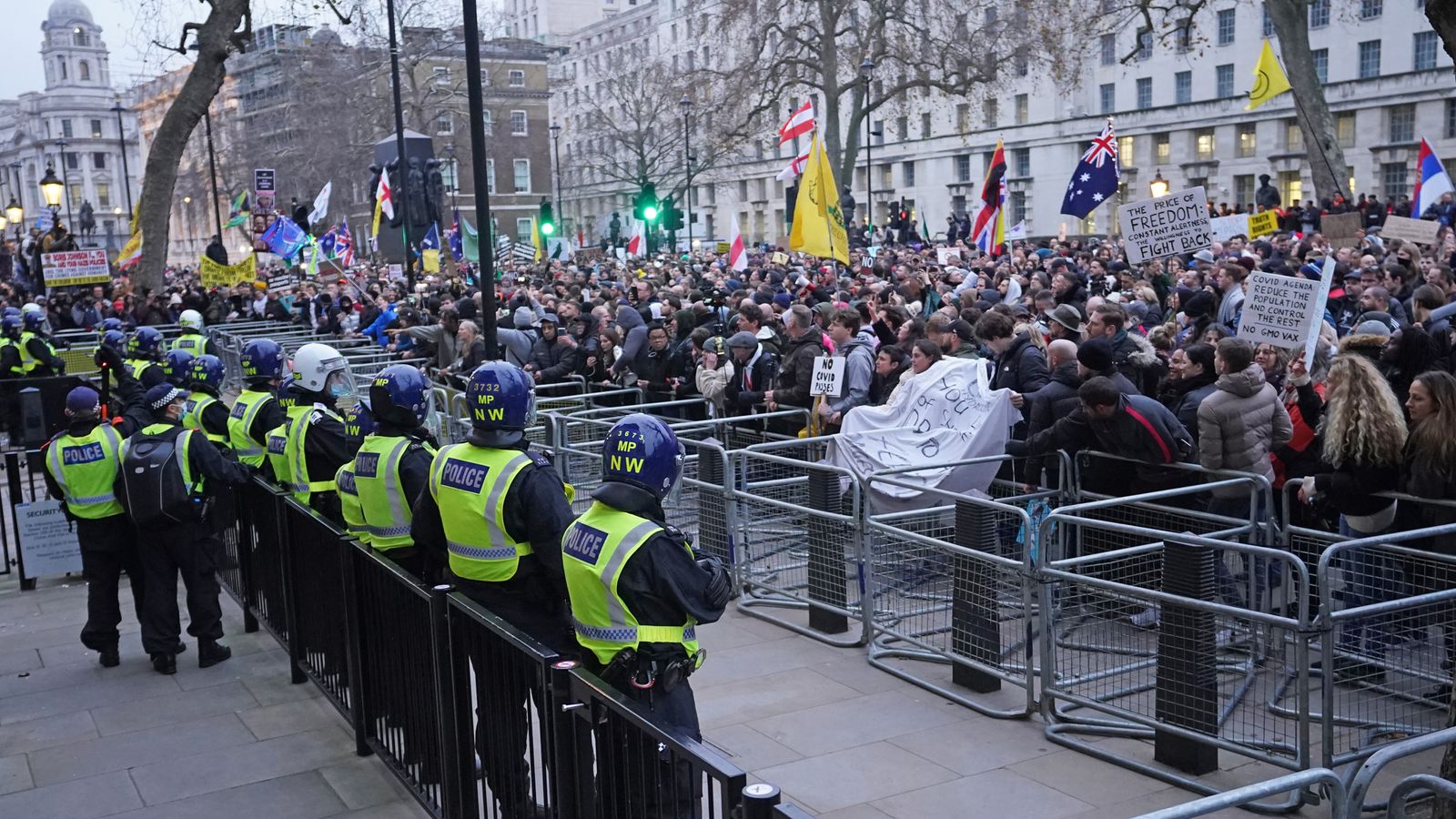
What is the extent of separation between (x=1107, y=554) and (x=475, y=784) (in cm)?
319

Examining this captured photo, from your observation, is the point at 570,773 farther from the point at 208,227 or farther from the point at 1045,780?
the point at 208,227

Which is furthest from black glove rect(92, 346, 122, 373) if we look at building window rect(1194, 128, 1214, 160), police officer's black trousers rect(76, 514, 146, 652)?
building window rect(1194, 128, 1214, 160)

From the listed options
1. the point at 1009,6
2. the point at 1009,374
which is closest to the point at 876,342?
the point at 1009,374

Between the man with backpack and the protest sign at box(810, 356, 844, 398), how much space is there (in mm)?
4493

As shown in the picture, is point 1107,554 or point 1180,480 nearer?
point 1107,554

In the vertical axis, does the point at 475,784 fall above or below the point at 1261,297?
below

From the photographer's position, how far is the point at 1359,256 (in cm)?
1661

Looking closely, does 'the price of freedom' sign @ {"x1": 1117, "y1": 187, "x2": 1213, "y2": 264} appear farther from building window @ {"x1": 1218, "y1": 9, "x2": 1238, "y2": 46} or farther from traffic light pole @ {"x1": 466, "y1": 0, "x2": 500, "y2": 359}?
building window @ {"x1": 1218, "y1": 9, "x2": 1238, "y2": 46}

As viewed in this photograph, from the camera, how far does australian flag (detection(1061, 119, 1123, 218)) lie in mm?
16703

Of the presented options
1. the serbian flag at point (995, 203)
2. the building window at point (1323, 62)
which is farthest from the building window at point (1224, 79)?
the serbian flag at point (995, 203)

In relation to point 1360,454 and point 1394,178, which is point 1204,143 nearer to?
point 1394,178

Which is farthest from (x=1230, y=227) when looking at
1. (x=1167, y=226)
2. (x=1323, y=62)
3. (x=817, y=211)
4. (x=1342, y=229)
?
(x=1323, y=62)

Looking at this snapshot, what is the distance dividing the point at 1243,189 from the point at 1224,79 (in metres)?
5.37

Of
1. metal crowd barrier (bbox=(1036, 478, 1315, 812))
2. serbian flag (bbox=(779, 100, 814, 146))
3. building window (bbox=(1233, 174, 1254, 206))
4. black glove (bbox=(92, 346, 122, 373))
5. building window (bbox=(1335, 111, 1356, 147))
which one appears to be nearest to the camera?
metal crowd barrier (bbox=(1036, 478, 1315, 812))
